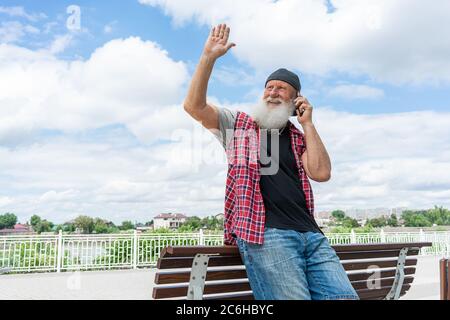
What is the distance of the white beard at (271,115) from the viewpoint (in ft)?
7.39

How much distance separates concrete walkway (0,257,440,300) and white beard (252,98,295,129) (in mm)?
5019

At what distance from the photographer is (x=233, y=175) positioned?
214 centimetres

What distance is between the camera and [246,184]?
205 centimetres

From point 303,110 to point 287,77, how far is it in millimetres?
207

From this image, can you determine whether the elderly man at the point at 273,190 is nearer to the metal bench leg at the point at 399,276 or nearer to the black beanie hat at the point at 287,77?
the black beanie hat at the point at 287,77

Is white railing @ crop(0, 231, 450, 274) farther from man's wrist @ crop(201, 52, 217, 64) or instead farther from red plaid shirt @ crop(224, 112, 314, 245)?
man's wrist @ crop(201, 52, 217, 64)

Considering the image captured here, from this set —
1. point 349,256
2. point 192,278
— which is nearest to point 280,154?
A: point 192,278

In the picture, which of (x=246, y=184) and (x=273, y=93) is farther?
(x=273, y=93)

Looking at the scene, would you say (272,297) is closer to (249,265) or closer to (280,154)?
(249,265)

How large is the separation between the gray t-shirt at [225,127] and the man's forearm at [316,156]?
1.12ft

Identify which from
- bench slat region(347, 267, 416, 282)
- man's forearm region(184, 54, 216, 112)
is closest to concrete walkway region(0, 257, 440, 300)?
bench slat region(347, 267, 416, 282)

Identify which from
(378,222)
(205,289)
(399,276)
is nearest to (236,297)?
(205,289)

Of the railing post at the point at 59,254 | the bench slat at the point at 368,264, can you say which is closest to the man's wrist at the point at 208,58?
the bench slat at the point at 368,264

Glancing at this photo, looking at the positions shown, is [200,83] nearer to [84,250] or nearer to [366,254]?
[366,254]
